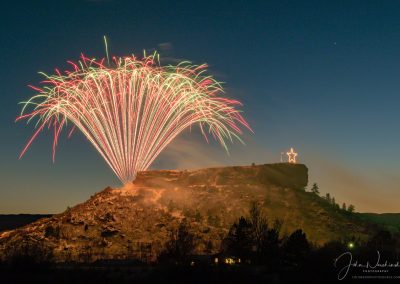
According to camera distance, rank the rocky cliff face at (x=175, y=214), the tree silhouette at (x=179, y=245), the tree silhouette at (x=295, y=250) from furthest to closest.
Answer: the rocky cliff face at (x=175, y=214)
the tree silhouette at (x=179, y=245)
the tree silhouette at (x=295, y=250)

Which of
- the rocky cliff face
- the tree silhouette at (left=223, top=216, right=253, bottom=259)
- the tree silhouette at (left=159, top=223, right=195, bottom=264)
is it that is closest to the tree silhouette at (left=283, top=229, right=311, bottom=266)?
the tree silhouette at (left=223, top=216, right=253, bottom=259)

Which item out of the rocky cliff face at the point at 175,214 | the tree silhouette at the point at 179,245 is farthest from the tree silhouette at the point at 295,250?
the rocky cliff face at the point at 175,214

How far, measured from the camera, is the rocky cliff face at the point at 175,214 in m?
95.4

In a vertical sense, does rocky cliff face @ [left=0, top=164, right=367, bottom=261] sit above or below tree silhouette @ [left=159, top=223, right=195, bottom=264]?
above

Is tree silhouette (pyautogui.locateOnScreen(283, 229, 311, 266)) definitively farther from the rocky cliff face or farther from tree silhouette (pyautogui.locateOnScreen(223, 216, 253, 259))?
the rocky cliff face

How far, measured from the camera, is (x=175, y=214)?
10800cm

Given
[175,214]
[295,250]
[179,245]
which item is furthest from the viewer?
[175,214]

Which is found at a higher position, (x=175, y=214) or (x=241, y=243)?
(x=175, y=214)

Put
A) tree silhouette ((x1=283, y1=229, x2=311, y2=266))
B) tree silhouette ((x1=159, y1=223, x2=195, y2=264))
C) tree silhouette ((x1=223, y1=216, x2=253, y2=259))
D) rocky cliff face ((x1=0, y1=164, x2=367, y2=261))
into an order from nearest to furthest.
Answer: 1. tree silhouette ((x1=283, y1=229, x2=311, y2=266))
2. tree silhouette ((x1=159, y1=223, x2=195, y2=264))
3. tree silhouette ((x1=223, y1=216, x2=253, y2=259))
4. rocky cliff face ((x1=0, y1=164, x2=367, y2=261))

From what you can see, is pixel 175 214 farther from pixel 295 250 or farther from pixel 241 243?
pixel 295 250

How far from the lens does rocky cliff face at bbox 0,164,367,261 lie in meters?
95.4

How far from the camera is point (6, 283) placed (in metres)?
54.7

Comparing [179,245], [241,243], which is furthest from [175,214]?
[241,243]

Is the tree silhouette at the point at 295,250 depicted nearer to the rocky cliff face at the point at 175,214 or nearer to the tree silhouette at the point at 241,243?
the tree silhouette at the point at 241,243
